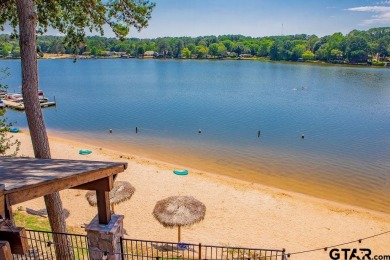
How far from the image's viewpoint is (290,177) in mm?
22469

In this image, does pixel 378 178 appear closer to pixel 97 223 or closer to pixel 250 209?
pixel 250 209

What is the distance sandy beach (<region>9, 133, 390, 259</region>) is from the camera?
Answer: 1362 cm

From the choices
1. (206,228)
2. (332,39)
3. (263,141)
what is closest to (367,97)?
(263,141)

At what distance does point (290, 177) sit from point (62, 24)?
18.4 m

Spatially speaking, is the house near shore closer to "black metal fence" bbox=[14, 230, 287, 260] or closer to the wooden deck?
"black metal fence" bbox=[14, 230, 287, 260]

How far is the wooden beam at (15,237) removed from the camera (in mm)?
3309

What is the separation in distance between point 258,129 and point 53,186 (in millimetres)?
32156

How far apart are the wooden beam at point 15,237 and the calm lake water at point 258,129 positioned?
19468mm

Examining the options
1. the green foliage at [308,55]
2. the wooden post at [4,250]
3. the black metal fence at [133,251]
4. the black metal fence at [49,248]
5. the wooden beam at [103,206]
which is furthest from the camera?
the green foliage at [308,55]

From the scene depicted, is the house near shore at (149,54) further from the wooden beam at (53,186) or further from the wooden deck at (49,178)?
the wooden beam at (53,186)

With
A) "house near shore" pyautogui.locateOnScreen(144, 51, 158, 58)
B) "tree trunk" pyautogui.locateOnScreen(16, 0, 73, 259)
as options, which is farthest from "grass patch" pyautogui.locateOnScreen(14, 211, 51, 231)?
"house near shore" pyautogui.locateOnScreen(144, 51, 158, 58)

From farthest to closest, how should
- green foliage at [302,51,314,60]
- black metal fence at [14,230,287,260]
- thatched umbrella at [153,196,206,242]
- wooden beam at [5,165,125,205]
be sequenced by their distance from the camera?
green foliage at [302,51,314,60] → thatched umbrella at [153,196,206,242] → black metal fence at [14,230,287,260] → wooden beam at [5,165,125,205]
